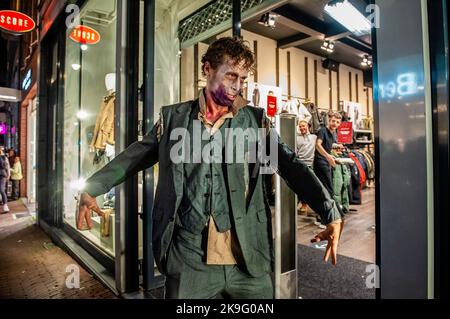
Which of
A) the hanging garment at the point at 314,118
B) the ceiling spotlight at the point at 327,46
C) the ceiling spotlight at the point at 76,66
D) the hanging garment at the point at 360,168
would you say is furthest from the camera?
the ceiling spotlight at the point at 327,46

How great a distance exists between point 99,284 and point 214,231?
2507 mm

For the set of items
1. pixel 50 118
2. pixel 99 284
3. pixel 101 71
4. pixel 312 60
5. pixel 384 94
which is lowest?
pixel 99 284

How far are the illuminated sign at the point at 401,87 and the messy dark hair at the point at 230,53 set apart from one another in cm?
65

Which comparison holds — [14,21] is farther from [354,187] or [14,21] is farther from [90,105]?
[354,187]

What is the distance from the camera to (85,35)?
4.69m

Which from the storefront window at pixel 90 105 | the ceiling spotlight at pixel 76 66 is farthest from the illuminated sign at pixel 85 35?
the ceiling spotlight at pixel 76 66

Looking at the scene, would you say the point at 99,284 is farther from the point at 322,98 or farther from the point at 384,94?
the point at 322,98

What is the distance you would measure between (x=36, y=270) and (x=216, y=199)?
3.49 meters

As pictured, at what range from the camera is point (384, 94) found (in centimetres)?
136

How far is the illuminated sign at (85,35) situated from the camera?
466cm

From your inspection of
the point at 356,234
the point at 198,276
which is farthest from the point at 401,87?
the point at 356,234

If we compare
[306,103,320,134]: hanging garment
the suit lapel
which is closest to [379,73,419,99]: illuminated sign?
the suit lapel

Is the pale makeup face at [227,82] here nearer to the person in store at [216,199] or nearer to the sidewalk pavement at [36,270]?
the person in store at [216,199]
